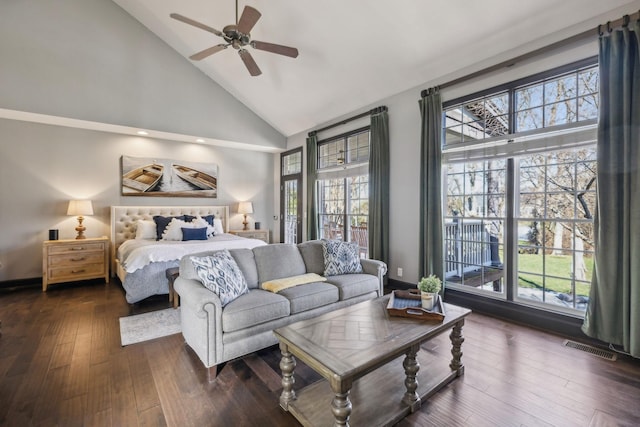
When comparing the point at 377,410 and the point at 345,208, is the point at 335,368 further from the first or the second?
the point at 345,208

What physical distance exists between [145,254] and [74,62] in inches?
131

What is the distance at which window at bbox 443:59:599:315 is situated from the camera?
2.94 meters

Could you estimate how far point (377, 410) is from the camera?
1854 mm

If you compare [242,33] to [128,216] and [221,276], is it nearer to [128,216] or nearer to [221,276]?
[221,276]

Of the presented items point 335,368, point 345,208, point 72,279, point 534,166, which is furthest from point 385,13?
point 72,279

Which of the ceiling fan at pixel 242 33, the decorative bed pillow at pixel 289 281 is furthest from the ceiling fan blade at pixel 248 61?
the decorative bed pillow at pixel 289 281

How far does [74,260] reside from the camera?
4.64 m

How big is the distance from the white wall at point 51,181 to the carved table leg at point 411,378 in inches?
219

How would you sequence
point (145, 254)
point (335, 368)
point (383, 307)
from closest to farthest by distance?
1. point (335, 368)
2. point (383, 307)
3. point (145, 254)

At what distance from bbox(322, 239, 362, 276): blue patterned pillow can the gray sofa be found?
8 cm

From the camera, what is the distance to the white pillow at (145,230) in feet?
17.0

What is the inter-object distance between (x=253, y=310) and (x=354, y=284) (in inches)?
48.8

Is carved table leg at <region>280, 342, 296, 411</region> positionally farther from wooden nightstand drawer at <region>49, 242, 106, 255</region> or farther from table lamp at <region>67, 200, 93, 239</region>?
table lamp at <region>67, 200, 93, 239</region>

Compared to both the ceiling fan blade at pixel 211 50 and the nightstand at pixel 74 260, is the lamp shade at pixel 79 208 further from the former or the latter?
the ceiling fan blade at pixel 211 50
